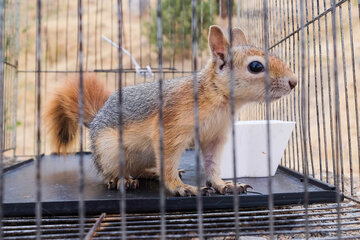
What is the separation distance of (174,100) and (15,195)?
2.82 feet

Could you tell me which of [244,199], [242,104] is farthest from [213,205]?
[242,104]

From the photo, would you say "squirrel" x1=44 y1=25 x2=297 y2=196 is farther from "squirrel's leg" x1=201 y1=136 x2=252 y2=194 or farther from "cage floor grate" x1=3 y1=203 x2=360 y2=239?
"cage floor grate" x1=3 y1=203 x2=360 y2=239

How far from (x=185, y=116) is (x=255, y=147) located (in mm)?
636

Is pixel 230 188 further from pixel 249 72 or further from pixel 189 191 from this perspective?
pixel 249 72

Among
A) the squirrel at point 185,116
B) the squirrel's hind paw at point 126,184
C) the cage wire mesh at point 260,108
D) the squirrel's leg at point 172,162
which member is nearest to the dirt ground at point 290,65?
the cage wire mesh at point 260,108

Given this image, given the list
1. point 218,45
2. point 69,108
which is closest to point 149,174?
point 69,108

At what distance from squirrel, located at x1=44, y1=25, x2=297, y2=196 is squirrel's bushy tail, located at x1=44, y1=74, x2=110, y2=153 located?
11.8 inches

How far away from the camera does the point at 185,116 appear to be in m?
1.45

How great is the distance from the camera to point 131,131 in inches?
65.9

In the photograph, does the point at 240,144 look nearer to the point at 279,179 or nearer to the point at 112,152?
the point at 279,179

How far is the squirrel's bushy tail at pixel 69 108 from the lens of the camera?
6.98ft

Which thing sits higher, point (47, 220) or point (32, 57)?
point (32, 57)

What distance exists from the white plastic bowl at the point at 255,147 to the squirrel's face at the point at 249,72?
0.47 meters

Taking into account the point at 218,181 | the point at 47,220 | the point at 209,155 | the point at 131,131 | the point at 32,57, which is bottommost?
the point at 47,220
